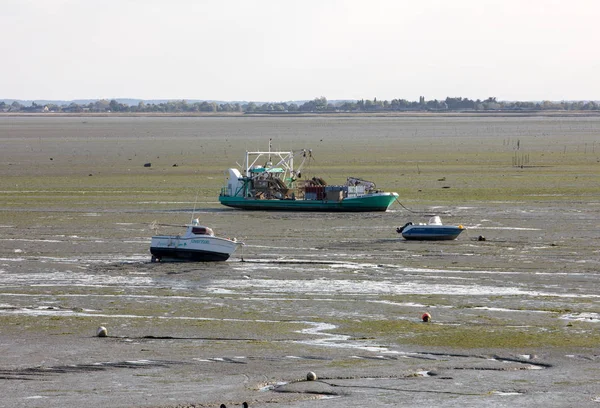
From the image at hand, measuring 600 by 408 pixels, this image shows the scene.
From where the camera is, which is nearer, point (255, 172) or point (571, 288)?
point (571, 288)

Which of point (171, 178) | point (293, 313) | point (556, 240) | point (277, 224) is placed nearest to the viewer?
point (293, 313)

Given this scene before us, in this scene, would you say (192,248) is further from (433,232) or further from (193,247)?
(433,232)

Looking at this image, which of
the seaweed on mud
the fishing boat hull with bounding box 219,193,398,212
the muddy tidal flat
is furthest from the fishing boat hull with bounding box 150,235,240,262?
the fishing boat hull with bounding box 219,193,398,212

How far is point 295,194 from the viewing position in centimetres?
6512

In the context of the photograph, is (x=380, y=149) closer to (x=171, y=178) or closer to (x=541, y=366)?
(x=171, y=178)

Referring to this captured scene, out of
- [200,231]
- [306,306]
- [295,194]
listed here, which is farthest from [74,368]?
[295,194]

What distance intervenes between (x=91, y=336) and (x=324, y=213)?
1282 inches

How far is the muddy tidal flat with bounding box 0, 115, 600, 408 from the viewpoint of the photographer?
24734mm

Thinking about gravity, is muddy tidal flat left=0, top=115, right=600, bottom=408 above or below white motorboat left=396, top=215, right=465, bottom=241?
below

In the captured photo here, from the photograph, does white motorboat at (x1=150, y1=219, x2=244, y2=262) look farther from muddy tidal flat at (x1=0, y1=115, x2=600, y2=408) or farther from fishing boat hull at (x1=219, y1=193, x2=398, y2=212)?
fishing boat hull at (x1=219, y1=193, x2=398, y2=212)

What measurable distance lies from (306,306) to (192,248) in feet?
34.2

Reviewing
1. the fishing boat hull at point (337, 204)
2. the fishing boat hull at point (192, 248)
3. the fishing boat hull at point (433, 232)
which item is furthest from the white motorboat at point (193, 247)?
the fishing boat hull at point (337, 204)

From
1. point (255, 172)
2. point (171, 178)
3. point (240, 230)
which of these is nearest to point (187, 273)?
point (240, 230)

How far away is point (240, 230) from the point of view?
53656 mm
